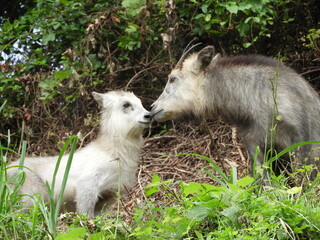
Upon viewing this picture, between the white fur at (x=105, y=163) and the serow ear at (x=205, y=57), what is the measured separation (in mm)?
875

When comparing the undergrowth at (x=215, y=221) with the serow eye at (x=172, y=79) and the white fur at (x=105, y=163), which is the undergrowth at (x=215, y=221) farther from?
the serow eye at (x=172, y=79)

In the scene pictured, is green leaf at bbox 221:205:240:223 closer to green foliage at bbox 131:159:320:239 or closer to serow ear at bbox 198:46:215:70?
green foliage at bbox 131:159:320:239

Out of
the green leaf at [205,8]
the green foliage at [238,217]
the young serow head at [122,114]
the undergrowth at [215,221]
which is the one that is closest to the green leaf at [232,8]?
the green leaf at [205,8]

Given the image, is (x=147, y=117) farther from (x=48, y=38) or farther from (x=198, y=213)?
(x=198, y=213)

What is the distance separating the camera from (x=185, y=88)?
20.4 ft

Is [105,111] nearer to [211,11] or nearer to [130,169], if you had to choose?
[130,169]

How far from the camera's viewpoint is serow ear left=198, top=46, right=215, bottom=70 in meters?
6.03

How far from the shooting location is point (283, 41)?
328 inches

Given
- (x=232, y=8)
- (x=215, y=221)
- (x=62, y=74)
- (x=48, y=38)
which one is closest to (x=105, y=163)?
(x=62, y=74)

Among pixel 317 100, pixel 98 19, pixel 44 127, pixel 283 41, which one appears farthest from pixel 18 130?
pixel 317 100

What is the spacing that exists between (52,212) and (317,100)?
11.3 feet

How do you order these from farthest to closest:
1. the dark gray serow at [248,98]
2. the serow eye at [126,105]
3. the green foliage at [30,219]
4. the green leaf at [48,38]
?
1. the green leaf at [48,38]
2. the serow eye at [126,105]
3. the dark gray serow at [248,98]
4. the green foliage at [30,219]

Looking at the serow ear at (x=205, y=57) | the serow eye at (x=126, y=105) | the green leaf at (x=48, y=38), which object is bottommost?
the serow eye at (x=126, y=105)

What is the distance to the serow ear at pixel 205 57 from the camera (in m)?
6.03
